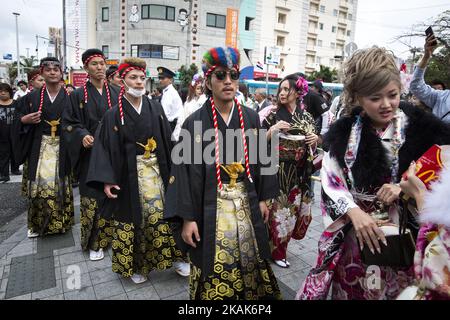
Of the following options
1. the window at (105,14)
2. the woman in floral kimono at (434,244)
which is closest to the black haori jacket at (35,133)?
the woman in floral kimono at (434,244)

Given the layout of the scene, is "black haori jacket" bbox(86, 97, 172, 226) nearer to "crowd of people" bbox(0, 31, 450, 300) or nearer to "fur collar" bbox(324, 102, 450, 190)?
"crowd of people" bbox(0, 31, 450, 300)

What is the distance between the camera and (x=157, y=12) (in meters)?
26.9

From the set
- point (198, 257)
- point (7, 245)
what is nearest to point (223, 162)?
point (198, 257)

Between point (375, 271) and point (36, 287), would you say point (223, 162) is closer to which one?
point (375, 271)

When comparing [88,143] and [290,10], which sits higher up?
[290,10]

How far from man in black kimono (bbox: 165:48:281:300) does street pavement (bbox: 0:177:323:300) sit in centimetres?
78

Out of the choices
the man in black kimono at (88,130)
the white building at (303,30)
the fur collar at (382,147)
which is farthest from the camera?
the white building at (303,30)

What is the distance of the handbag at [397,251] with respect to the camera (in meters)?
1.55

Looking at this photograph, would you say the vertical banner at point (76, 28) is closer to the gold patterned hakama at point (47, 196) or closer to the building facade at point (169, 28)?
the building facade at point (169, 28)

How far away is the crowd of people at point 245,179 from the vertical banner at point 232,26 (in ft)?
87.4

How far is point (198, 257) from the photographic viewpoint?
2.23 meters

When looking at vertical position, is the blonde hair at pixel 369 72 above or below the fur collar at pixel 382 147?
above

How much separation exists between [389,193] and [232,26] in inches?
1177

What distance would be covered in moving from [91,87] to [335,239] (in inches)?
126
